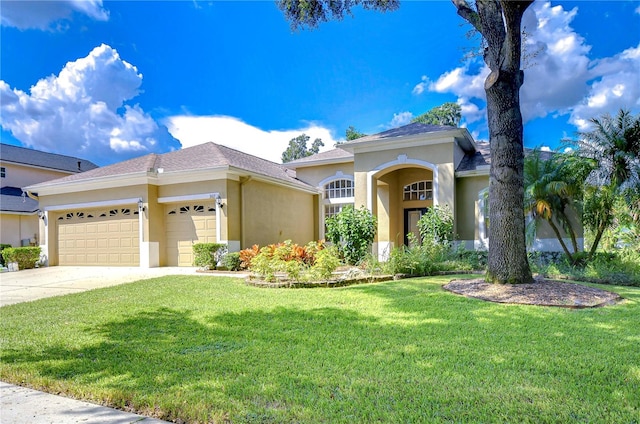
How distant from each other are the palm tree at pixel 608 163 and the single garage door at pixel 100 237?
629 inches

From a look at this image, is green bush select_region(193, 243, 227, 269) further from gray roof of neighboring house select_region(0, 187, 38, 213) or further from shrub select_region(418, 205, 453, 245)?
gray roof of neighboring house select_region(0, 187, 38, 213)

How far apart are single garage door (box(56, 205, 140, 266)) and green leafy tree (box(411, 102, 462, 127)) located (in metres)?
24.8

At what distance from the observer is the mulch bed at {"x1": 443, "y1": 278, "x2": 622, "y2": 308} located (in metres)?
5.94

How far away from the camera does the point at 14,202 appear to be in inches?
819

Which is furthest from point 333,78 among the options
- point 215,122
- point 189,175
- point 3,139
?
point 3,139

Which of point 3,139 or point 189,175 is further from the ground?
point 3,139

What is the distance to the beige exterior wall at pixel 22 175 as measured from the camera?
22.7 metres

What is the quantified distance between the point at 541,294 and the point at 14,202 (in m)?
26.1

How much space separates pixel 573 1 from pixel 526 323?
13.5m

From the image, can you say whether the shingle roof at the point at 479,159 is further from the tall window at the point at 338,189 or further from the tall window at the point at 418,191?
the tall window at the point at 338,189

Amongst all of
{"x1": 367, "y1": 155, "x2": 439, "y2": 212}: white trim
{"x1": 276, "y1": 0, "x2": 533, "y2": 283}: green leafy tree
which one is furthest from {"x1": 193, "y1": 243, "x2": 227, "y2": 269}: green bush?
{"x1": 276, "y1": 0, "x2": 533, "y2": 283}: green leafy tree

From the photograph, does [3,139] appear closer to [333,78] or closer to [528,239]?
[333,78]

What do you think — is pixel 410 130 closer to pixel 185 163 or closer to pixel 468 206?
pixel 468 206

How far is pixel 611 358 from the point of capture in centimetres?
354
